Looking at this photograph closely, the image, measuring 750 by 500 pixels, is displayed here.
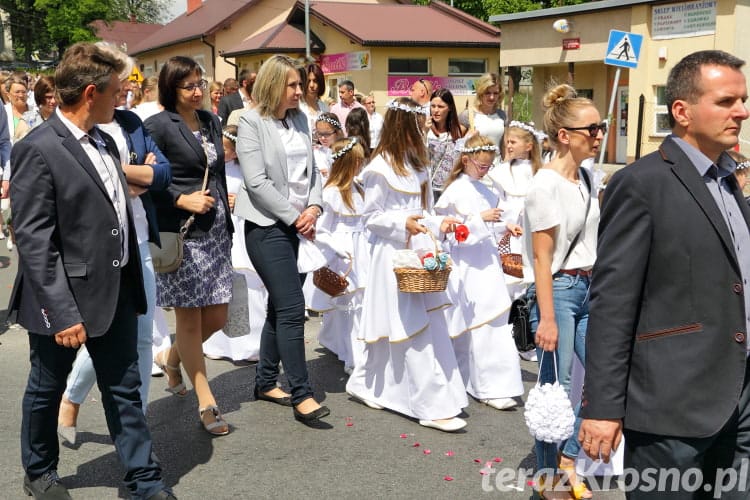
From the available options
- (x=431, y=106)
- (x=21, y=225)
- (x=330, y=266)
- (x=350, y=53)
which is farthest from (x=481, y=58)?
(x=21, y=225)

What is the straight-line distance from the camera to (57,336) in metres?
3.90

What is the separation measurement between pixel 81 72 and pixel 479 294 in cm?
313

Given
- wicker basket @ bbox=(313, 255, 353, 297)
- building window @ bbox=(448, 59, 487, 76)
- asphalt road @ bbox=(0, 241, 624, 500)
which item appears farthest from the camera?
building window @ bbox=(448, 59, 487, 76)

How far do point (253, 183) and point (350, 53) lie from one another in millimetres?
33766

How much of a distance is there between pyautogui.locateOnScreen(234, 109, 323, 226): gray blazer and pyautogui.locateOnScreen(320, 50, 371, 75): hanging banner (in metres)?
32.2

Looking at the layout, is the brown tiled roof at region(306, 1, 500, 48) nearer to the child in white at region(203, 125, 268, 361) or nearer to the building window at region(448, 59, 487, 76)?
the building window at region(448, 59, 487, 76)

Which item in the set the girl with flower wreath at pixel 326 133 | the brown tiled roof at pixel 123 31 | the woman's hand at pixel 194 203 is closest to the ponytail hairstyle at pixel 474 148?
the woman's hand at pixel 194 203

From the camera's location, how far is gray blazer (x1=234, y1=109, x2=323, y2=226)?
17.9 ft

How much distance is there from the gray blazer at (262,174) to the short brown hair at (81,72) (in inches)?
58.5

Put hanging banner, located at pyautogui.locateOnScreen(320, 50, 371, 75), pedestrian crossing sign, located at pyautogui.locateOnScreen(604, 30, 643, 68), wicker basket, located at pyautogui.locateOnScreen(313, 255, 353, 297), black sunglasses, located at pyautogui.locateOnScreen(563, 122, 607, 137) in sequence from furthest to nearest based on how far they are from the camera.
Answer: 1. hanging banner, located at pyautogui.locateOnScreen(320, 50, 371, 75)
2. pedestrian crossing sign, located at pyautogui.locateOnScreen(604, 30, 643, 68)
3. wicker basket, located at pyautogui.locateOnScreen(313, 255, 353, 297)
4. black sunglasses, located at pyautogui.locateOnScreen(563, 122, 607, 137)

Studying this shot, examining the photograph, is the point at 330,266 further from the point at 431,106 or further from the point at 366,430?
the point at 431,106

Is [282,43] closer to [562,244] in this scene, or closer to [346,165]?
[346,165]

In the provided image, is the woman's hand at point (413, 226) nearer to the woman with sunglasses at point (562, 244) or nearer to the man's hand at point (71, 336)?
the woman with sunglasses at point (562, 244)

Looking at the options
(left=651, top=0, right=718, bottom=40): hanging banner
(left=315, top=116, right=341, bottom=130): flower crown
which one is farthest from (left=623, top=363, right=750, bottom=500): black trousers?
(left=651, top=0, right=718, bottom=40): hanging banner
